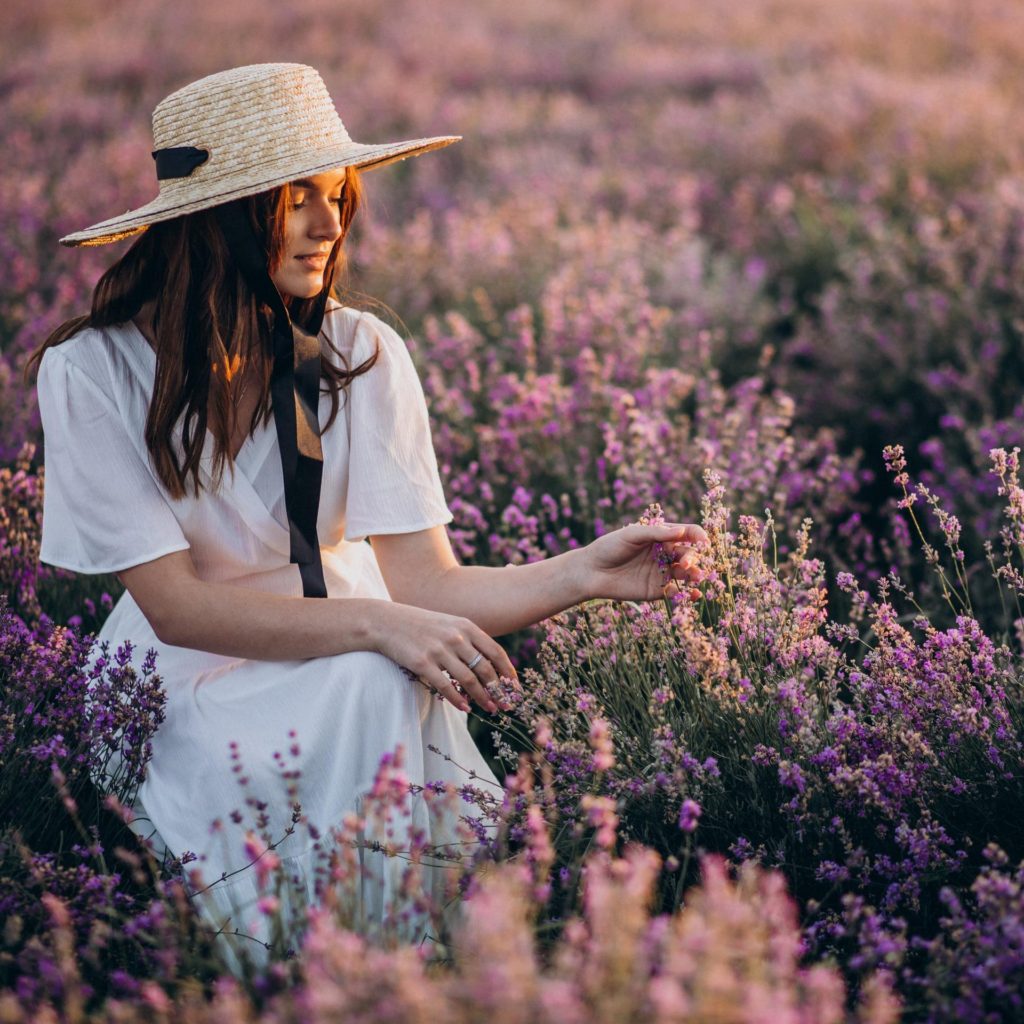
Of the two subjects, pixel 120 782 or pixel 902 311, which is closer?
pixel 120 782

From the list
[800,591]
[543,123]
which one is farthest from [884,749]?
[543,123]

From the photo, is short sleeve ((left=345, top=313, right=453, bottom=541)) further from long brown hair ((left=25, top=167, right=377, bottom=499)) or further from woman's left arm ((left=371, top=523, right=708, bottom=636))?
long brown hair ((left=25, top=167, right=377, bottom=499))

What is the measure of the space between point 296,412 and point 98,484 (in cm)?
37

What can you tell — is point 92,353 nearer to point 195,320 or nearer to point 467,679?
point 195,320

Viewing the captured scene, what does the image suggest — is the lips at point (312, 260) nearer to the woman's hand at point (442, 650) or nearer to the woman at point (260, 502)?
the woman at point (260, 502)

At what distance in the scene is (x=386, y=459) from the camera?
2291mm

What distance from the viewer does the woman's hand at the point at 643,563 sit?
2.12 metres

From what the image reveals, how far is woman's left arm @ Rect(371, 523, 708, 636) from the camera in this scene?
214cm

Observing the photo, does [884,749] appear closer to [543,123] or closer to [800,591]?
[800,591]

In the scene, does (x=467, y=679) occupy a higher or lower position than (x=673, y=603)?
higher

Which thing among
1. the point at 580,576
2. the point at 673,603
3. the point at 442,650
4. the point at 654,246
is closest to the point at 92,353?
the point at 442,650

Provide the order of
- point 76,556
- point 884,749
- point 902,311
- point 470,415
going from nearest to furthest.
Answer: point 884,749 → point 76,556 → point 470,415 → point 902,311

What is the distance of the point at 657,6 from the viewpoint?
46.5ft

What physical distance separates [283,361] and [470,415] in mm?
1630
